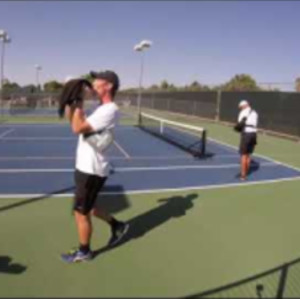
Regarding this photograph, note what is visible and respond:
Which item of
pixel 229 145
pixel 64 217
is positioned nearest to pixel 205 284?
pixel 64 217

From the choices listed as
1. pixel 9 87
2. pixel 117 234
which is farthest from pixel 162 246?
pixel 9 87

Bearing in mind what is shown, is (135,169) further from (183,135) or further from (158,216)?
(183,135)

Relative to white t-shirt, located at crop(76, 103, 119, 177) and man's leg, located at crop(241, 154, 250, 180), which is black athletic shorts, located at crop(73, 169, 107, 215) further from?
man's leg, located at crop(241, 154, 250, 180)

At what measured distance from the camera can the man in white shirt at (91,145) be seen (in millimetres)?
4816

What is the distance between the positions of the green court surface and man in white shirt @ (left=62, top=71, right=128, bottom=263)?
0.49 m

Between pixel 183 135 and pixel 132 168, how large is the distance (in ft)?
30.6

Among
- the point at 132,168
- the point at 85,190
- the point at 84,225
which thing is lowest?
the point at 132,168

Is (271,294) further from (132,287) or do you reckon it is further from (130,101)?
(130,101)

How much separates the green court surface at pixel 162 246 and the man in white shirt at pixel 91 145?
0.49 m

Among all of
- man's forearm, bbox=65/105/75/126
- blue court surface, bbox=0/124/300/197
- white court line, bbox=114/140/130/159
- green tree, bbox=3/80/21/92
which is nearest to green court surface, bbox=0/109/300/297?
blue court surface, bbox=0/124/300/197

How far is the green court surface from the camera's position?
4.60 m

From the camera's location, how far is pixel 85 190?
4969 millimetres

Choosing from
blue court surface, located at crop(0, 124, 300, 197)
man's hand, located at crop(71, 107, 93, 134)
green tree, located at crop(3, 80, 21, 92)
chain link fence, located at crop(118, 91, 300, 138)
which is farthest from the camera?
green tree, located at crop(3, 80, 21, 92)

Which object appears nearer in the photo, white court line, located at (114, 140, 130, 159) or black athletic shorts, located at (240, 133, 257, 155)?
black athletic shorts, located at (240, 133, 257, 155)
